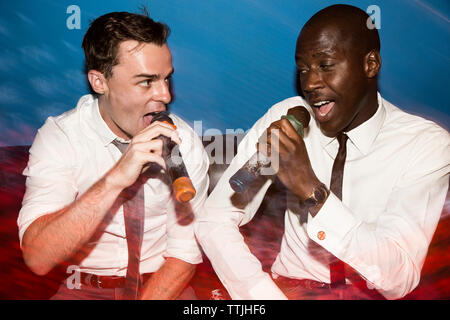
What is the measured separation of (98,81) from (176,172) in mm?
690

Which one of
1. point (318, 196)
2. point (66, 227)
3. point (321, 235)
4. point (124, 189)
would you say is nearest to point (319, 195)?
point (318, 196)

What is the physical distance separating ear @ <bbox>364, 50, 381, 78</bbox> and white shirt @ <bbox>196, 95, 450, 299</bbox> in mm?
150

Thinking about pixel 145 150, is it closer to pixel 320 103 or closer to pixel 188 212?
pixel 188 212

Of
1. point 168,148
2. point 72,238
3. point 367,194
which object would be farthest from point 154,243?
point 367,194

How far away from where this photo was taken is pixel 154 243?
1.69 meters

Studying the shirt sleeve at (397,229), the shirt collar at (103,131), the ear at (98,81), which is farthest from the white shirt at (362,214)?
the ear at (98,81)

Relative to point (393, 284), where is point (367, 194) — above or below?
above

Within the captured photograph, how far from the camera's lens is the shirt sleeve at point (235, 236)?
1.33m

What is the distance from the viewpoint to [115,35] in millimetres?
1505

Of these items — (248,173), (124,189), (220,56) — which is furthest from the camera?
(220,56)

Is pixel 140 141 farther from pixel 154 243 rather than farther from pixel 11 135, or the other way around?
pixel 11 135

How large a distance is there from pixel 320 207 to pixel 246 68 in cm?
96

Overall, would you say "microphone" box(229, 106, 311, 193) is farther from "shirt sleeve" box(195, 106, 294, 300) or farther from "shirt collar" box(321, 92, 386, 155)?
"shirt collar" box(321, 92, 386, 155)

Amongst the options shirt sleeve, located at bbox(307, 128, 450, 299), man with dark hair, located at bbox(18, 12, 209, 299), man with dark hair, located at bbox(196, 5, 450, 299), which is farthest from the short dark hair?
shirt sleeve, located at bbox(307, 128, 450, 299)
